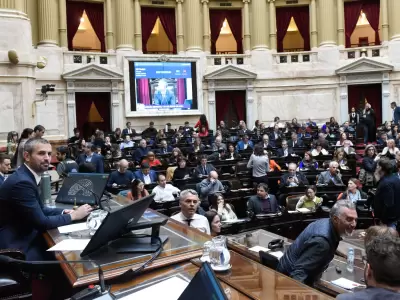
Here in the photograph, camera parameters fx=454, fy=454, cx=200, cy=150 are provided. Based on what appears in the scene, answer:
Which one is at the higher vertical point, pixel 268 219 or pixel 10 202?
pixel 10 202

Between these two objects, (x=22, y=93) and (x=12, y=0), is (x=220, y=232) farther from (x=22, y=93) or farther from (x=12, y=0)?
(x=12, y=0)

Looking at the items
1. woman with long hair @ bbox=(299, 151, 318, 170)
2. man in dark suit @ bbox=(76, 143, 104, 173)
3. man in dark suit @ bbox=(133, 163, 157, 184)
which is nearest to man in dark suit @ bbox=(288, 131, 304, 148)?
woman with long hair @ bbox=(299, 151, 318, 170)

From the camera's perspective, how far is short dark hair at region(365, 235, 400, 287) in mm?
2145

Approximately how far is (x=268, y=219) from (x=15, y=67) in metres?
10.7

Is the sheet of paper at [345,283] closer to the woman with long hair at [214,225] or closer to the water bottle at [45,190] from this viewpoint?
the woman with long hair at [214,225]

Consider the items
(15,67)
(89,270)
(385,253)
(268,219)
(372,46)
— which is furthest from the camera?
(372,46)

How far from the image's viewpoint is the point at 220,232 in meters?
5.93

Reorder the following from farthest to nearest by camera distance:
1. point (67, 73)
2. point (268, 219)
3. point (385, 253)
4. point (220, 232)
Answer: point (67, 73) → point (268, 219) → point (220, 232) → point (385, 253)

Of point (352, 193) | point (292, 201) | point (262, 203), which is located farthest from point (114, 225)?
point (352, 193)

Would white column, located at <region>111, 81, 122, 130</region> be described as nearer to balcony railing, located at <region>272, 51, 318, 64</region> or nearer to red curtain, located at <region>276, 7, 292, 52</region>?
balcony railing, located at <region>272, 51, 318, 64</region>

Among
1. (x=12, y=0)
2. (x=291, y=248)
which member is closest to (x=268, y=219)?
(x=291, y=248)

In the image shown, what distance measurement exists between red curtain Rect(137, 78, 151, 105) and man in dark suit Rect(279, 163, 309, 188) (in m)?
11.0

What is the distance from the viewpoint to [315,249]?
3.39 m

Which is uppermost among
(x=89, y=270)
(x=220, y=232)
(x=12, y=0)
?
(x=12, y=0)
